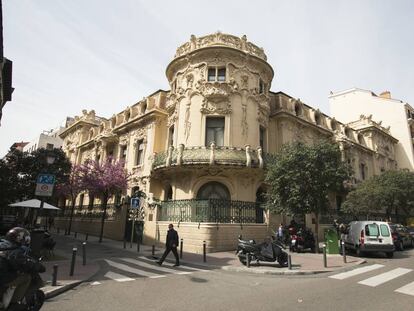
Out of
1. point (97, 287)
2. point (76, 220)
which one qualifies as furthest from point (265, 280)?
point (76, 220)

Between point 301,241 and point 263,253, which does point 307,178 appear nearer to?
point 301,241

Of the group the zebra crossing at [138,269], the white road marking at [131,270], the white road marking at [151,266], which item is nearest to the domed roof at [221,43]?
the white road marking at [151,266]

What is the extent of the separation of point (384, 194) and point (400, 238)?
6310 mm

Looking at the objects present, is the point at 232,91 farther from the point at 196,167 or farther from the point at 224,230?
the point at 224,230

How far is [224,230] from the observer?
1529 cm

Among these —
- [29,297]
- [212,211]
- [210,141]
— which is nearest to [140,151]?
[210,141]

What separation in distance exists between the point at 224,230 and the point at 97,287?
8542 millimetres

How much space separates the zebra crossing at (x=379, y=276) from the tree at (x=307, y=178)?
4.42 m

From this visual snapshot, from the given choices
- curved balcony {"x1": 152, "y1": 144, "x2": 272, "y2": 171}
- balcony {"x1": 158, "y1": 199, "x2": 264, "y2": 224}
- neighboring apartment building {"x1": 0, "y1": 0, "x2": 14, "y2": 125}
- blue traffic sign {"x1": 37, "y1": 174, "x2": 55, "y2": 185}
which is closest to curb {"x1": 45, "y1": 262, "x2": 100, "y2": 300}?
blue traffic sign {"x1": 37, "y1": 174, "x2": 55, "y2": 185}

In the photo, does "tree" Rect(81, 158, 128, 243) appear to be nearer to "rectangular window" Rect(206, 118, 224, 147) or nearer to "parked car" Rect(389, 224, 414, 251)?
"rectangular window" Rect(206, 118, 224, 147)

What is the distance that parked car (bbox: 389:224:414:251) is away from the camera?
17453 millimetres

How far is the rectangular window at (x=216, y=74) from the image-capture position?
824 inches

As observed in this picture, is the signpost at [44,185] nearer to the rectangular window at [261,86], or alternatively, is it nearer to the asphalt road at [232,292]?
the asphalt road at [232,292]

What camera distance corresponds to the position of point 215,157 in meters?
18.0
